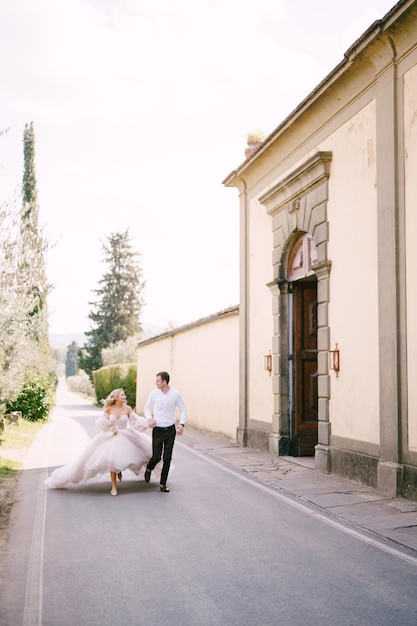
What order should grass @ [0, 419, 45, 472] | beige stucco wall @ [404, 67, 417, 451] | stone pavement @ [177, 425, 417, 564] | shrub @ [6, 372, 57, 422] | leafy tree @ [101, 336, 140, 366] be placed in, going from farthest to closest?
leafy tree @ [101, 336, 140, 366]
shrub @ [6, 372, 57, 422]
grass @ [0, 419, 45, 472]
beige stucco wall @ [404, 67, 417, 451]
stone pavement @ [177, 425, 417, 564]

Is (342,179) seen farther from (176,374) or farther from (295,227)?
(176,374)

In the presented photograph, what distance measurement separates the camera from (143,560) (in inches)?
227

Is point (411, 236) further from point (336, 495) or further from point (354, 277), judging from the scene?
point (336, 495)

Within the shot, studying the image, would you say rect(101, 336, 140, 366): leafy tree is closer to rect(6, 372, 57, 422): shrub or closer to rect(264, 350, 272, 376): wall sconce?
rect(6, 372, 57, 422): shrub

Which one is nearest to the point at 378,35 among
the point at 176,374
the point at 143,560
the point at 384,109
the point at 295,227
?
the point at 384,109

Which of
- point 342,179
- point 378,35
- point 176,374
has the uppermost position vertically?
point 378,35

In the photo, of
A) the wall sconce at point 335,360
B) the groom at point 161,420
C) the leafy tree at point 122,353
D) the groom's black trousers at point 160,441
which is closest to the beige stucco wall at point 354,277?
the wall sconce at point 335,360

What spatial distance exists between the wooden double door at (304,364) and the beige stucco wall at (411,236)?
451cm

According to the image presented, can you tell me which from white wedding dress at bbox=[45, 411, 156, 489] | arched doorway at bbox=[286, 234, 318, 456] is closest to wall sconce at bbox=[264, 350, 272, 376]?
arched doorway at bbox=[286, 234, 318, 456]

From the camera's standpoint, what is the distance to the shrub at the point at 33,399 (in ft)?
70.8

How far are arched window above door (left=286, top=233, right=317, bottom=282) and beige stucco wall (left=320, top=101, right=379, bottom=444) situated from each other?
1.16 metres

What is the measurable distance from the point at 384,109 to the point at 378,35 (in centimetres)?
99

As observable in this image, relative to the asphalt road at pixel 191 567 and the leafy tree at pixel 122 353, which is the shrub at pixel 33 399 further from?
the leafy tree at pixel 122 353

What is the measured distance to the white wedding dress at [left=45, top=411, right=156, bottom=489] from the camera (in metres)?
9.31
